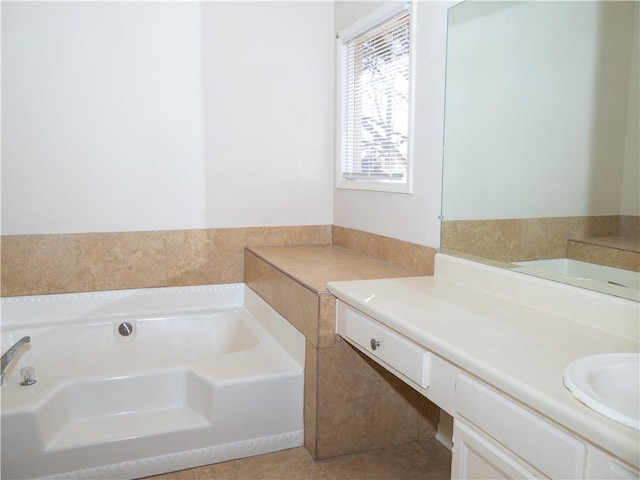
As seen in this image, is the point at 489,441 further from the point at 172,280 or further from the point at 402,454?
the point at 172,280

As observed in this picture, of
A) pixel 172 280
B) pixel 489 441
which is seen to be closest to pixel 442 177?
pixel 489 441

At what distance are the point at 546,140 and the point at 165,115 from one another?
1.99 m

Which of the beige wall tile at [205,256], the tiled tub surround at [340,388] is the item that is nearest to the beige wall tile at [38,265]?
the beige wall tile at [205,256]

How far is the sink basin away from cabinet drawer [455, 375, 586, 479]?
99mm

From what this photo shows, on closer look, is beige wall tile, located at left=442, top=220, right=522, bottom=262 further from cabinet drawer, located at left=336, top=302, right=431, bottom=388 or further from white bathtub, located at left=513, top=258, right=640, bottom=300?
cabinet drawer, located at left=336, top=302, right=431, bottom=388

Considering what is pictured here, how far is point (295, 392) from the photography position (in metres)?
2.23

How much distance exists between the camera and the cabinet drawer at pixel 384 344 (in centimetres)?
143

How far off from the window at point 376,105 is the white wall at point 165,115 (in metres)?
0.19

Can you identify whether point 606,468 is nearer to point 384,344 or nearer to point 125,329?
point 384,344

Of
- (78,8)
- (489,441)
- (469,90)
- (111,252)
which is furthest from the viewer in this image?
(111,252)

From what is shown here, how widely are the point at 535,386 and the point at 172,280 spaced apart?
237 centimetres

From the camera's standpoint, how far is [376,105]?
2.73m

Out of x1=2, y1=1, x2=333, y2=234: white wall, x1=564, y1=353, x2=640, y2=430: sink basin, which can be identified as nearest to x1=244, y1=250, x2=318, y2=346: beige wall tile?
x1=2, y1=1, x2=333, y2=234: white wall

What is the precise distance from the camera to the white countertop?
93cm
